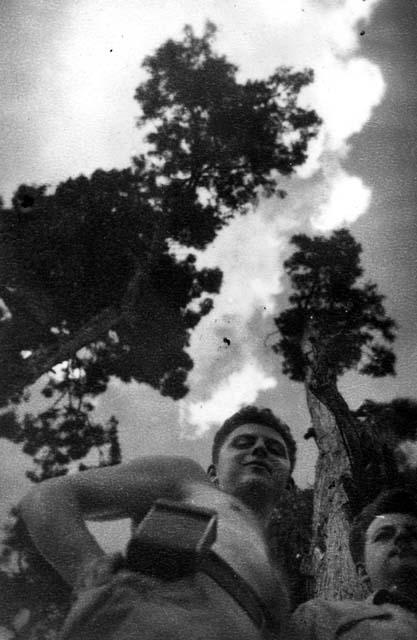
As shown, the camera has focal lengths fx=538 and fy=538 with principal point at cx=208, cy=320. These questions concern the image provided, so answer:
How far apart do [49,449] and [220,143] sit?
3036 millimetres

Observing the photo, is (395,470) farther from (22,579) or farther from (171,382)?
(22,579)

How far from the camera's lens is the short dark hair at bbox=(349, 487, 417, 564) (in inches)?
74.9

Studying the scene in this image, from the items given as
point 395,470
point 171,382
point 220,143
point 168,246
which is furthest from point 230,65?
point 395,470

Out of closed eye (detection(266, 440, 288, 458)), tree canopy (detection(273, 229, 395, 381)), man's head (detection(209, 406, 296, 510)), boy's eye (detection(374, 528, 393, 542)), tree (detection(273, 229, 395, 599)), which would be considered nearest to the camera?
boy's eye (detection(374, 528, 393, 542))

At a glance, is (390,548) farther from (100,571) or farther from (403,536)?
(100,571)

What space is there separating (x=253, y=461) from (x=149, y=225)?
2885 millimetres

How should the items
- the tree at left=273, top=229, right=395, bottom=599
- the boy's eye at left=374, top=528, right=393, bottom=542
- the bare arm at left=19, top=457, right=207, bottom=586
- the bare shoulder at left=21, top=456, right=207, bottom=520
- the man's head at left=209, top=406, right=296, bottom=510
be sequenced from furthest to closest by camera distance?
the tree at left=273, top=229, right=395, bottom=599, the man's head at left=209, top=406, right=296, bottom=510, the boy's eye at left=374, top=528, right=393, bottom=542, the bare shoulder at left=21, top=456, right=207, bottom=520, the bare arm at left=19, top=457, right=207, bottom=586

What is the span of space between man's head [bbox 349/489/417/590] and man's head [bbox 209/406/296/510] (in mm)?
337

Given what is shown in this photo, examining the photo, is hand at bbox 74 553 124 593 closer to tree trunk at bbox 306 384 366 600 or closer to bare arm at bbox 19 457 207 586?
bare arm at bbox 19 457 207 586

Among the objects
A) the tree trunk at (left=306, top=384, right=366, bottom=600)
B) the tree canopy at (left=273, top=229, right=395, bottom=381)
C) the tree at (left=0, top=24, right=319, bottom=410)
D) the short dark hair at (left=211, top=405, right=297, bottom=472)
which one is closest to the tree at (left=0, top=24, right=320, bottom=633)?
the tree at (left=0, top=24, right=319, bottom=410)

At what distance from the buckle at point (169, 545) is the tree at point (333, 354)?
198 cm

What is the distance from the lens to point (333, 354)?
4.45 meters

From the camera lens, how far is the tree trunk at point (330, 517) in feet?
9.00

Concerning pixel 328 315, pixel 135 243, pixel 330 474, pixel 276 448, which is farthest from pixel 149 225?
pixel 276 448
